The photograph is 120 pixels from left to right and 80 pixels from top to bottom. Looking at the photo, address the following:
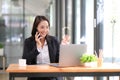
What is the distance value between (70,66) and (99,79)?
47.7 inches

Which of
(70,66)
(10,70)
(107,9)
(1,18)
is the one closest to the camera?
(10,70)

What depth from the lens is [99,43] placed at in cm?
415

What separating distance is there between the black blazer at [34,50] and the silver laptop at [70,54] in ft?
1.31

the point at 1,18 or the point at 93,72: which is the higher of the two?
the point at 1,18

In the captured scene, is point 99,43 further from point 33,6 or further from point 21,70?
point 33,6

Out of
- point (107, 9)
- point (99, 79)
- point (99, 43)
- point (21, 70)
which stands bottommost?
point (99, 79)

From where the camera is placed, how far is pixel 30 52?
346 centimetres

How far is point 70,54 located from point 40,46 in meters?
0.53

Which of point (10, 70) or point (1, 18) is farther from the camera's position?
point (1, 18)

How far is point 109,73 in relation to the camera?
3.06 m

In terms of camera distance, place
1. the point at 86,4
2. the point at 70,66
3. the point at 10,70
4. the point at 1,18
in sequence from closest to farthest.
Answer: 1. the point at 10,70
2. the point at 70,66
3. the point at 86,4
4. the point at 1,18

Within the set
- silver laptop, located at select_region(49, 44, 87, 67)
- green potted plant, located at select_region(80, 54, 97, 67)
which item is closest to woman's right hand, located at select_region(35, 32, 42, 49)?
silver laptop, located at select_region(49, 44, 87, 67)

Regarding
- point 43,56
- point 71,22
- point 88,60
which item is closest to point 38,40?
point 43,56

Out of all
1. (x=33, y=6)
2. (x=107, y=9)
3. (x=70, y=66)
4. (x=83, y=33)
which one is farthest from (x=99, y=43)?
(x=33, y=6)
